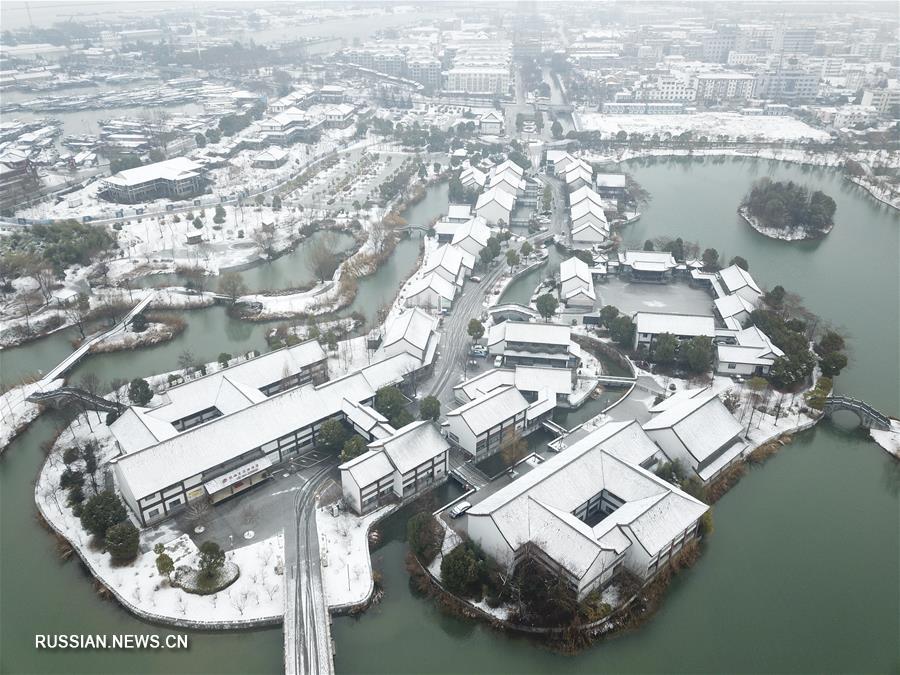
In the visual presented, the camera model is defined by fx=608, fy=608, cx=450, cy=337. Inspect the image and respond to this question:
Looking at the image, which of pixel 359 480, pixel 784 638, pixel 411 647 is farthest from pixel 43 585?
pixel 784 638

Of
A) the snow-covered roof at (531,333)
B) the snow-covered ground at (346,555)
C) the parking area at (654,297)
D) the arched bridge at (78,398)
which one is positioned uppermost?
the snow-covered roof at (531,333)

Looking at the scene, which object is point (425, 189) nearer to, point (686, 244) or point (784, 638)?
point (686, 244)

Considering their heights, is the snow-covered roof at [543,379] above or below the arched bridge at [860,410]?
above

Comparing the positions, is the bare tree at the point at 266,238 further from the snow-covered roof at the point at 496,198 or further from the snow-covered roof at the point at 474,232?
the snow-covered roof at the point at 496,198

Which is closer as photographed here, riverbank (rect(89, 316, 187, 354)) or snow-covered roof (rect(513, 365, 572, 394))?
snow-covered roof (rect(513, 365, 572, 394))

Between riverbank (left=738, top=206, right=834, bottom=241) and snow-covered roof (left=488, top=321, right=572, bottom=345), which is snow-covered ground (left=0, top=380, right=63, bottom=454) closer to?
snow-covered roof (left=488, top=321, right=572, bottom=345)

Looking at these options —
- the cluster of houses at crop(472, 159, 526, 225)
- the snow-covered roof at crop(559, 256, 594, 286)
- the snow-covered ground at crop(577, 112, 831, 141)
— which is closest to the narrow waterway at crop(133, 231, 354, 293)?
the cluster of houses at crop(472, 159, 526, 225)

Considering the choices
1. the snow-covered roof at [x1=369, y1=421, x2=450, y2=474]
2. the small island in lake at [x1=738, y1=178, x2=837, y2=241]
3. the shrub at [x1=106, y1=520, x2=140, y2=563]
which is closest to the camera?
the shrub at [x1=106, y1=520, x2=140, y2=563]

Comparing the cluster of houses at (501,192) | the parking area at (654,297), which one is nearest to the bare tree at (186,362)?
the parking area at (654,297)
